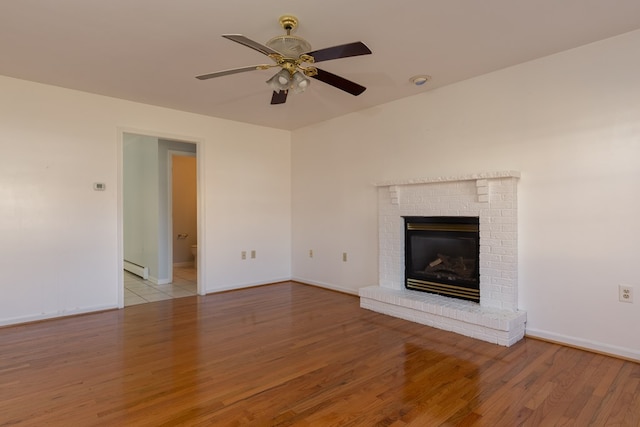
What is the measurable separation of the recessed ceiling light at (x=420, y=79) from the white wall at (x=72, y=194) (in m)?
2.85

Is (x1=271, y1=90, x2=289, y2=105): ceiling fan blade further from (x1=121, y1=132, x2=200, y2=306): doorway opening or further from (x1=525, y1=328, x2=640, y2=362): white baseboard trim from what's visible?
(x1=525, y1=328, x2=640, y2=362): white baseboard trim

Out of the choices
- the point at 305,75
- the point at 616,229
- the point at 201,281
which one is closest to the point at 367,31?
the point at 305,75

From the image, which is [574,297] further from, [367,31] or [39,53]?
[39,53]

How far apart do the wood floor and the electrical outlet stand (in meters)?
0.48

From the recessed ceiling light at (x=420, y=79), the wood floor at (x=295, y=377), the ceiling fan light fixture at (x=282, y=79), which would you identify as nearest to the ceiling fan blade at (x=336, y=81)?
the ceiling fan light fixture at (x=282, y=79)

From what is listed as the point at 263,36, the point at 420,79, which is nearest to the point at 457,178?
the point at 420,79

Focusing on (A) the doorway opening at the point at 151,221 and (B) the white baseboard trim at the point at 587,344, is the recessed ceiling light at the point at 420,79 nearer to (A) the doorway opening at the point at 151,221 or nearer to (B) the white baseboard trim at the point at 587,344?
(B) the white baseboard trim at the point at 587,344

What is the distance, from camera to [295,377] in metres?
2.42

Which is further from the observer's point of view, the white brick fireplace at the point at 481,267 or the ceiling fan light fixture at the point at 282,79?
the white brick fireplace at the point at 481,267

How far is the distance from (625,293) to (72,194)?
17.7 ft

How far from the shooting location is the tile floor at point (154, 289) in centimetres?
475

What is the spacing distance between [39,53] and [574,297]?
5059 millimetres

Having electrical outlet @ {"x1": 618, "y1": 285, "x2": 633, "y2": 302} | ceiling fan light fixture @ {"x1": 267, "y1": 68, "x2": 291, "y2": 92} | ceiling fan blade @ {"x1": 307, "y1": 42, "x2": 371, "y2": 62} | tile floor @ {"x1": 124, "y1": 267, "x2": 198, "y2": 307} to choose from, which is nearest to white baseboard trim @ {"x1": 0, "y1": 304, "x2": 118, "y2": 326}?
tile floor @ {"x1": 124, "y1": 267, "x2": 198, "y2": 307}

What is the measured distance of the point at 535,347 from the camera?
9.66ft
